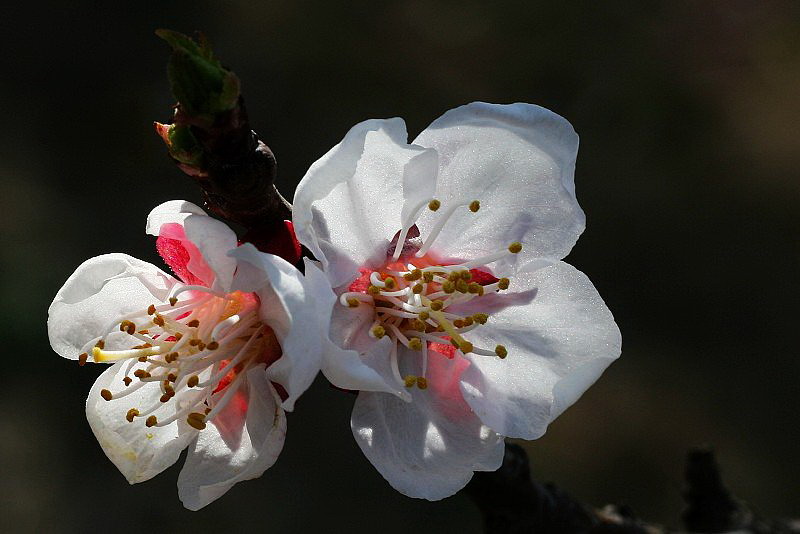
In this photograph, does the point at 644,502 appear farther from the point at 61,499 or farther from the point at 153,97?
the point at 153,97

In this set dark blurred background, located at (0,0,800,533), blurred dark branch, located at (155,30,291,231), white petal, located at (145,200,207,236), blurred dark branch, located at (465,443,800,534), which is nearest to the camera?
blurred dark branch, located at (155,30,291,231)

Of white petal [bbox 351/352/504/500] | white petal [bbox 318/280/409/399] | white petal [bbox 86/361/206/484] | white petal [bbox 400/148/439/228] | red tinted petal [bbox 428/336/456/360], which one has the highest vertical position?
white petal [bbox 400/148/439/228]

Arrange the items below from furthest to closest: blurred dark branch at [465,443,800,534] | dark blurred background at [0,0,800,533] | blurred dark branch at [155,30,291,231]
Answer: dark blurred background at [0,0,800,533] < blurred dark branch at [465,443,800,534] < blurred dark branch at [155,30,291,231]

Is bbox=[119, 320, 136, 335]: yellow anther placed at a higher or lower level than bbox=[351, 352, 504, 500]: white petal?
higher

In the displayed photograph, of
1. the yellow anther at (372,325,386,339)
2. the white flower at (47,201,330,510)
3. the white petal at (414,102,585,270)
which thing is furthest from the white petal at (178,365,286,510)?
the white petal at (414,102,585,270)

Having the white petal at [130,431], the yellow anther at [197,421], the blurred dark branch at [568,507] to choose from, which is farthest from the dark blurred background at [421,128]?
the yellow anther at [197,421]

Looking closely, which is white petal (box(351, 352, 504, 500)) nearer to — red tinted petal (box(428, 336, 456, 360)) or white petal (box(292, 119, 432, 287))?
red tinted petal (box(428, 336, 456, 360))
